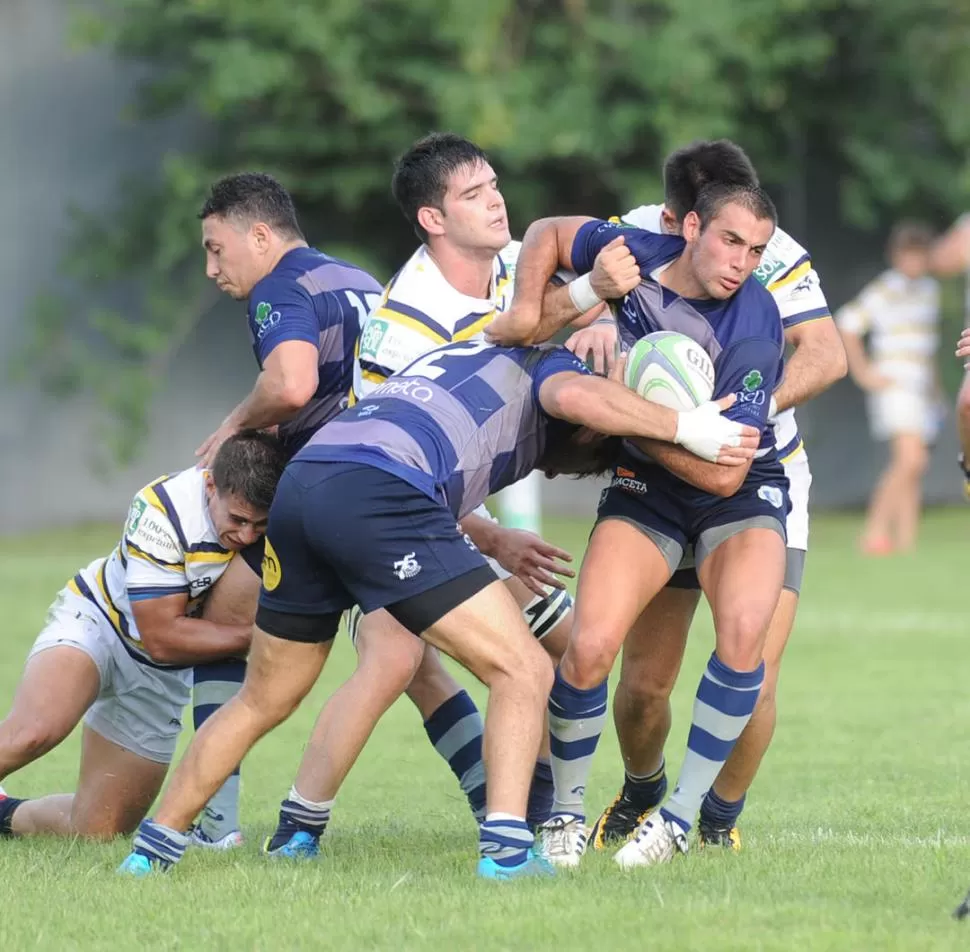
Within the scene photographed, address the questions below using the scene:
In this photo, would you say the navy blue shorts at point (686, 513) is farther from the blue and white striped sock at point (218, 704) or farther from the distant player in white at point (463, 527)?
the blue and white striped sock at point (218, 704)

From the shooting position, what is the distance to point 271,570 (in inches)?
213

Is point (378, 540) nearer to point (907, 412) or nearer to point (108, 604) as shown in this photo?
point (108, 604)

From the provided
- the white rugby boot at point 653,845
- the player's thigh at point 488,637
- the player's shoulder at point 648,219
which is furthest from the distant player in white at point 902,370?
the player's thigh at point 488,637

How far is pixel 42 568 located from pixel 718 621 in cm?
1202

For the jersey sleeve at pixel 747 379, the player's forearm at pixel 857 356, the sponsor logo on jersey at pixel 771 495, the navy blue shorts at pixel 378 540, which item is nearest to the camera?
the navy blue shorts at pixel 378 540

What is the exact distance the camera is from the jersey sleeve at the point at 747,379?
554 centimetres

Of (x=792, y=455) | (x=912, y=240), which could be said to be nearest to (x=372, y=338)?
(x=792, y=455)

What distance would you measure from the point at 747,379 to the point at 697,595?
98 centimetres

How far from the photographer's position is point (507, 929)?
4523 mm

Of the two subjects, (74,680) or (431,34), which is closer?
(74,680)

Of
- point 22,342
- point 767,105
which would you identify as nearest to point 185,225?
point 22,342

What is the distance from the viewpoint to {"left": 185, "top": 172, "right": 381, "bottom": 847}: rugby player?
21.3 feet

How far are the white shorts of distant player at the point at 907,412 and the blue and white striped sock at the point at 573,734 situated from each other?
11832mm

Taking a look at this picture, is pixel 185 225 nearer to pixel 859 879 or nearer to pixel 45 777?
pixel 45 777
